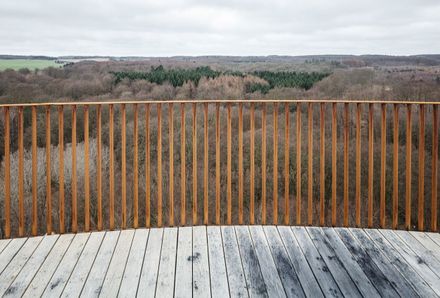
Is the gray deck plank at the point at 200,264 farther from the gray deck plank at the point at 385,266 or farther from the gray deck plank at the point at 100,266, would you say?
the gray deck plank at the point at 385,266

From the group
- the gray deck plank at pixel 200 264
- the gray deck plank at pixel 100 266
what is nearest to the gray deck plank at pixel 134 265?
the gray deck plank at pixel 100 266

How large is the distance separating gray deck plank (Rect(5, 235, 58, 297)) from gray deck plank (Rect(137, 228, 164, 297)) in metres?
0.63

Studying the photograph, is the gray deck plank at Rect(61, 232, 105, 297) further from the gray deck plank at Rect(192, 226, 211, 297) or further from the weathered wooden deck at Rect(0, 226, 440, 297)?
the gray deck plank at Rect(192, 226, 211, 297)

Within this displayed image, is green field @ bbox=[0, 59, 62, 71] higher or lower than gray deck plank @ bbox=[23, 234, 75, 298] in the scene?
higher

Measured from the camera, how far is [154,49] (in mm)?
30281

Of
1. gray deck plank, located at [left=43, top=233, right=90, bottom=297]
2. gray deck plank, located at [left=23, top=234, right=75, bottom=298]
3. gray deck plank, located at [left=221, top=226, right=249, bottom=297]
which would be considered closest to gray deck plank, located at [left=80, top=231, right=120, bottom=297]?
gray deck plank, located at [left=43, top=233, right=90, bottom=297]

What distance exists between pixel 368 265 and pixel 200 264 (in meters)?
→ 1.05

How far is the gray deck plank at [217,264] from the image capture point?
2.04 m

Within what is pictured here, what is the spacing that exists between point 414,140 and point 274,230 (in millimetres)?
18388

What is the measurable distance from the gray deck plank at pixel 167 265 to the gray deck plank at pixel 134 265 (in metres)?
0.13

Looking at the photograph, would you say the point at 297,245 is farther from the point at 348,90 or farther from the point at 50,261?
the point at 348,90

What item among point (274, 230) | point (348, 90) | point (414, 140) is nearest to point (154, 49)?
point (348, 90)

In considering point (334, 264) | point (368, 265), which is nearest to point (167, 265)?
point (334, 264)

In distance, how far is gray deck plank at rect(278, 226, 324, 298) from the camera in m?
2.05
